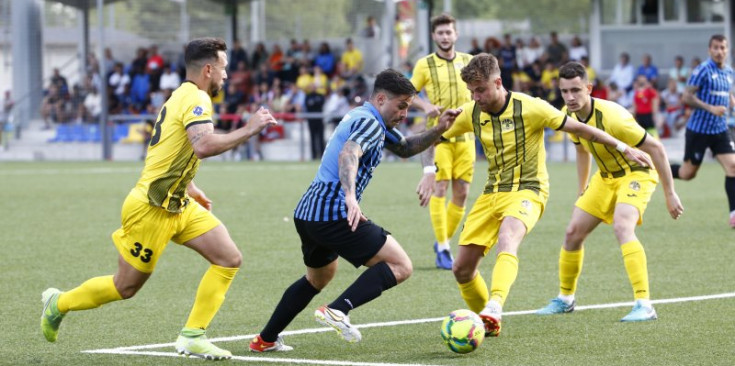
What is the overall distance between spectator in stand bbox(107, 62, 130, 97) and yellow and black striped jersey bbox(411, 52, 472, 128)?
74.4 ft

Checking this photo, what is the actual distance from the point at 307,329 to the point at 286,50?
27.3 m

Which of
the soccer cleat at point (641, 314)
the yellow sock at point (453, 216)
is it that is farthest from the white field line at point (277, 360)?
the yellow sock at point (453, 216)

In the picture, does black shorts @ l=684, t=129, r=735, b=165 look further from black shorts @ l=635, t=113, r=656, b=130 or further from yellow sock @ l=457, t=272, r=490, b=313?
black shorts @ l=635, t=113, r=656, b=130

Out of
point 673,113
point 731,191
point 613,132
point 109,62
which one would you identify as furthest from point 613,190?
point 109,62

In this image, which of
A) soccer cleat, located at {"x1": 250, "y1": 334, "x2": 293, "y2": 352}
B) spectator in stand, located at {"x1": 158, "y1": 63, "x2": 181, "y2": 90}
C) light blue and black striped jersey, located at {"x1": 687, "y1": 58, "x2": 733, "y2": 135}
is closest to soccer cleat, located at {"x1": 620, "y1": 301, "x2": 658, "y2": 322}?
soccer cleat, located at {"x1": 250, "y1": 334, "x2": 293, "y2": 352}

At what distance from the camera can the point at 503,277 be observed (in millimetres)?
6891

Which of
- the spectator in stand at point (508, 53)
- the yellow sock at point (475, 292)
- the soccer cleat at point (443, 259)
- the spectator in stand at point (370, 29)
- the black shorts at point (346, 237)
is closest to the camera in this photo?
the black shorts at point (346, 237)

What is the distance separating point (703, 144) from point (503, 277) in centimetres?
735

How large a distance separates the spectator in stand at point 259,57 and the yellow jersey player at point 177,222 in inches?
1036

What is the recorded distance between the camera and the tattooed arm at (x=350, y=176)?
6.20 metres

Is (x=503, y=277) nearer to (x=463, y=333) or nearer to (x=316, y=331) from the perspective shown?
(x=463, y=333)

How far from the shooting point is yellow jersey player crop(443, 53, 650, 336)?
7.10 metres

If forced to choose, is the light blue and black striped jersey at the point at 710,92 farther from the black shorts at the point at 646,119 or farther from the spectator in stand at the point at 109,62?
the spectator in stand at the point at 109,62

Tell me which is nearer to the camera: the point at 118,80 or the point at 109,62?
the point at 118,80
